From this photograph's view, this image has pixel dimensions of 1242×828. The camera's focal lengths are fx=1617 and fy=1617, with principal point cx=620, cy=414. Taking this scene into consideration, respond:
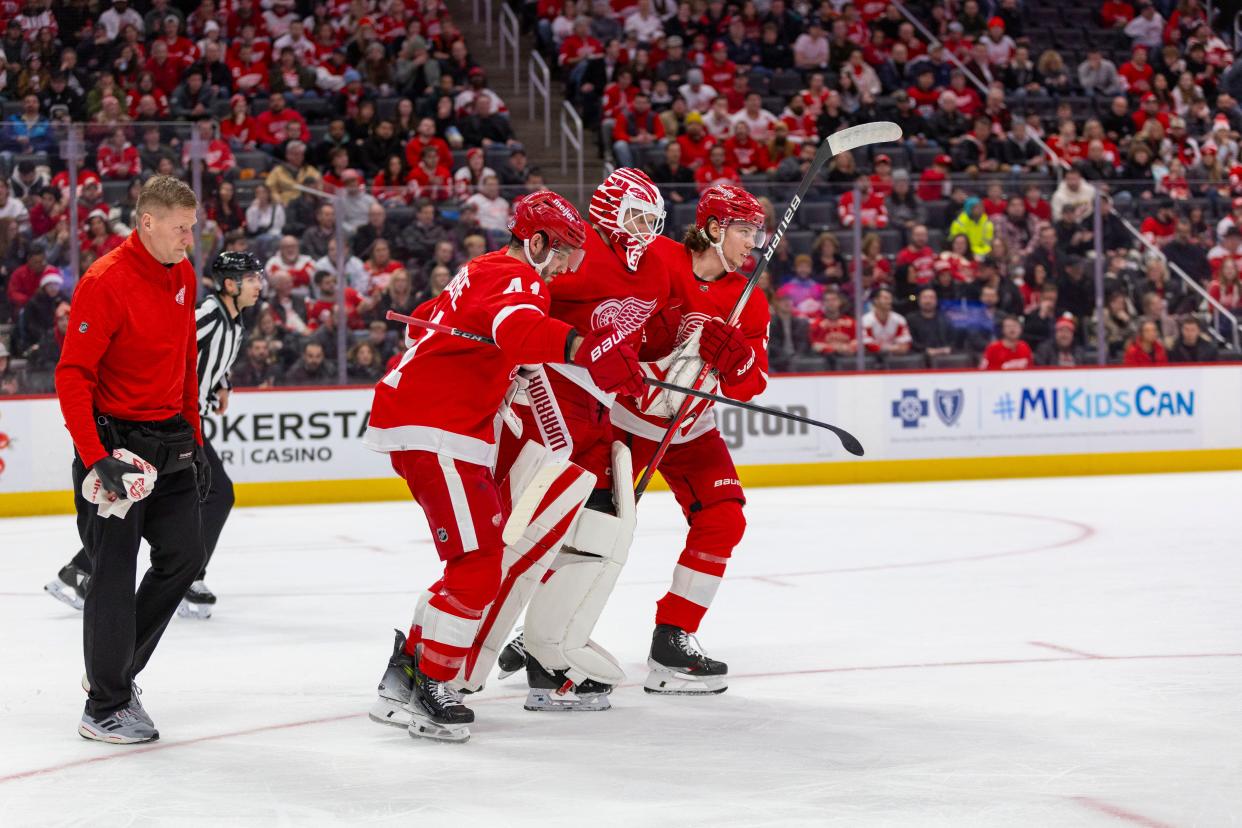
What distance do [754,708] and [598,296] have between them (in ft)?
3.73

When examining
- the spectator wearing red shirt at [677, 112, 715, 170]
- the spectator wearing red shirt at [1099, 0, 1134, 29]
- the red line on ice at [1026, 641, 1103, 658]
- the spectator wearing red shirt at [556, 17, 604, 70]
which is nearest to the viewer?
the red line on ice at [1026, 641, 1103, 658]

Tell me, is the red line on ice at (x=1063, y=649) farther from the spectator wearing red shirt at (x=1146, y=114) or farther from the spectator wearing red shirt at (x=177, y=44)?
the spectator wearing red shirt at (x=1146, y=114)

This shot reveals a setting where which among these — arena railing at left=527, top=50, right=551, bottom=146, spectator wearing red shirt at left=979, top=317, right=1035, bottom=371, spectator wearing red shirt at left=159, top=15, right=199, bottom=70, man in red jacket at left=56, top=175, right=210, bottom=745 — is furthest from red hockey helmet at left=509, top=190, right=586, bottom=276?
arena railing at left=527, top=50, right=551, bottom=146

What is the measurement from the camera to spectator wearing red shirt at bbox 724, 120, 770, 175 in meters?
12.7

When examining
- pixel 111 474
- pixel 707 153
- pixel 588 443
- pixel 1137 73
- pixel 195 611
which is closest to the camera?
pixel 111 474

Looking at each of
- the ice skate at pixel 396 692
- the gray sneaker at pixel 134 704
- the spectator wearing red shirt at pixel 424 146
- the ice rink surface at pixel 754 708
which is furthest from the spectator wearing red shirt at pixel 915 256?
the gray sneaker at pixel 134 704

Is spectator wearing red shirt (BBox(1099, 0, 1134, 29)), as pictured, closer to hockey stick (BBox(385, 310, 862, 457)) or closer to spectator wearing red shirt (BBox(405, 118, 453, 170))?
spectator wearing red shirt (BBox(405, 118, 453, 170))

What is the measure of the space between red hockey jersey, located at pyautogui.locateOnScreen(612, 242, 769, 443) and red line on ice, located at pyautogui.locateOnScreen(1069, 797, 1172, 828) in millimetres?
1720

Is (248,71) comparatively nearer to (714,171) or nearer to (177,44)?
(177,44)

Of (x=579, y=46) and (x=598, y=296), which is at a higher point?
(x=579, y=46)

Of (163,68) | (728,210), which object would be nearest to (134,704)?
(728,210)

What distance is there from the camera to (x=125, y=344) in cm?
369

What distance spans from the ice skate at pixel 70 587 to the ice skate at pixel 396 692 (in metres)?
2.36

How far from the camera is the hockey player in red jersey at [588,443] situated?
13.6 feet
